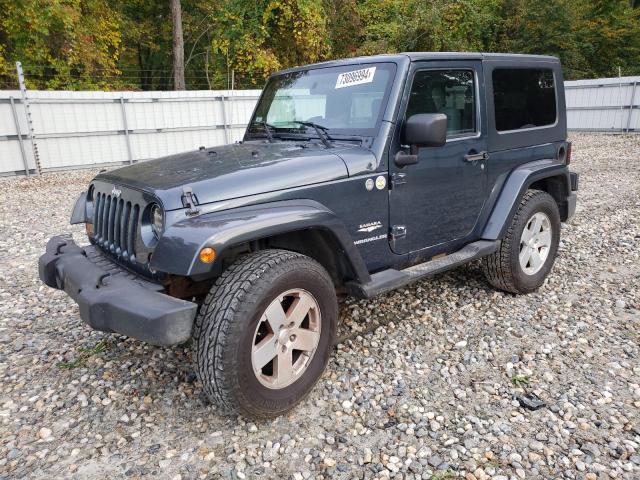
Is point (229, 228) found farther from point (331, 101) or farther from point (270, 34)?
point (270, 34)

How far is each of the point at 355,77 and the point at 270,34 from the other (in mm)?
17598

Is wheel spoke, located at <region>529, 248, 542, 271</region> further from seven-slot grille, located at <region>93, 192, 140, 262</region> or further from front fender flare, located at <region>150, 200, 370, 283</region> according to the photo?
seven-slot grille, located at <region>93, 192, 140, 262</region>

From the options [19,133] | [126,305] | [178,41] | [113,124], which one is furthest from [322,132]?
[178,41]

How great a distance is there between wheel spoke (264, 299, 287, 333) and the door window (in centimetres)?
158

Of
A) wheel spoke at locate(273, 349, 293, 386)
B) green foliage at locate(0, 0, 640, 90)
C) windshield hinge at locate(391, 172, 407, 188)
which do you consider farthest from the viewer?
green foliage at locate(0, 0, 640, 90)

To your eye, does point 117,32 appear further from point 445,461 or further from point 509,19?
point 445,461

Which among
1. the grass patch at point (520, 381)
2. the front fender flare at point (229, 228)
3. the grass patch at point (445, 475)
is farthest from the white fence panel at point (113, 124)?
the grass patch at point (445, 475)

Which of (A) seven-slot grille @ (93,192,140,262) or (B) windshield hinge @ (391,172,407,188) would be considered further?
(B) windshield hinge @ (391,172,407,188)

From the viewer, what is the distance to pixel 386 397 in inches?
116

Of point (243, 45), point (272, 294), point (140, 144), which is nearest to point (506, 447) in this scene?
point (272, 294)

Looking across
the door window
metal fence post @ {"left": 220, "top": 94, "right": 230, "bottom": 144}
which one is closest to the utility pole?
metal fence post @ {"left": 220, "top": 94, "right": 230, "bottom": 144}

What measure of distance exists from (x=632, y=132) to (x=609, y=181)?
963 cm

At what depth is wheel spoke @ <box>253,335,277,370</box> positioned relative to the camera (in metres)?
2.57

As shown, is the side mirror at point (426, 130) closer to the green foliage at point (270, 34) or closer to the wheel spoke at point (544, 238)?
the wheel spoke at point (544, 238)
